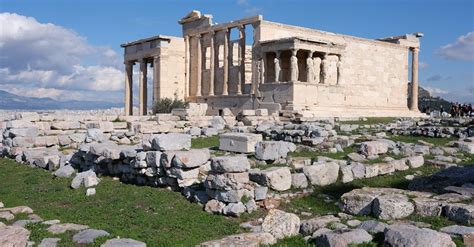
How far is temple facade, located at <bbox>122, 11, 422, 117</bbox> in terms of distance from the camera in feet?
105

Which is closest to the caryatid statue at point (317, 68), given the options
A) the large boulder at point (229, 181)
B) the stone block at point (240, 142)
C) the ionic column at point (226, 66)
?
the ionic column at point (226, 66)

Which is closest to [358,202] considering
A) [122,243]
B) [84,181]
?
[122,243]

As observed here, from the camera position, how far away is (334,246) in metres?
6.41

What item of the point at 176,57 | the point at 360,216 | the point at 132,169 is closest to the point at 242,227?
the point at 360,216

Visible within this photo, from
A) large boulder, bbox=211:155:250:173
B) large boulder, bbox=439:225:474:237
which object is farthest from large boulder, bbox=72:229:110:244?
large boulder, bbox=439:225:474:237

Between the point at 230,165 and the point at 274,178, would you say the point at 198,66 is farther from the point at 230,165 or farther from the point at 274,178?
the point at 230,165

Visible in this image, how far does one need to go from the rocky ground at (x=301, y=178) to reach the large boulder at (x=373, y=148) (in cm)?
4

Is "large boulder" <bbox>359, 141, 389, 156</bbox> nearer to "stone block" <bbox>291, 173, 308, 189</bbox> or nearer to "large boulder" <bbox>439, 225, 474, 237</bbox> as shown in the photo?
"stone block" <bbox>291, 173, 308, 189</bbox>

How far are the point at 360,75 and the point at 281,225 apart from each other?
33854 mm

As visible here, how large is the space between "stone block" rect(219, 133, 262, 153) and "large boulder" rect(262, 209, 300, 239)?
5.68 m

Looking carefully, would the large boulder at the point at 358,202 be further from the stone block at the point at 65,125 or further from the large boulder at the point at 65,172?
the stone block at the point at 65,125

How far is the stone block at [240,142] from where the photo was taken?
Result: 1334 centimetres

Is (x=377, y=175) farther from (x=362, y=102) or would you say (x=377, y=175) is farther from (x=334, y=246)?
(x=362, y=102)

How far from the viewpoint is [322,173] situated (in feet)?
36.3
